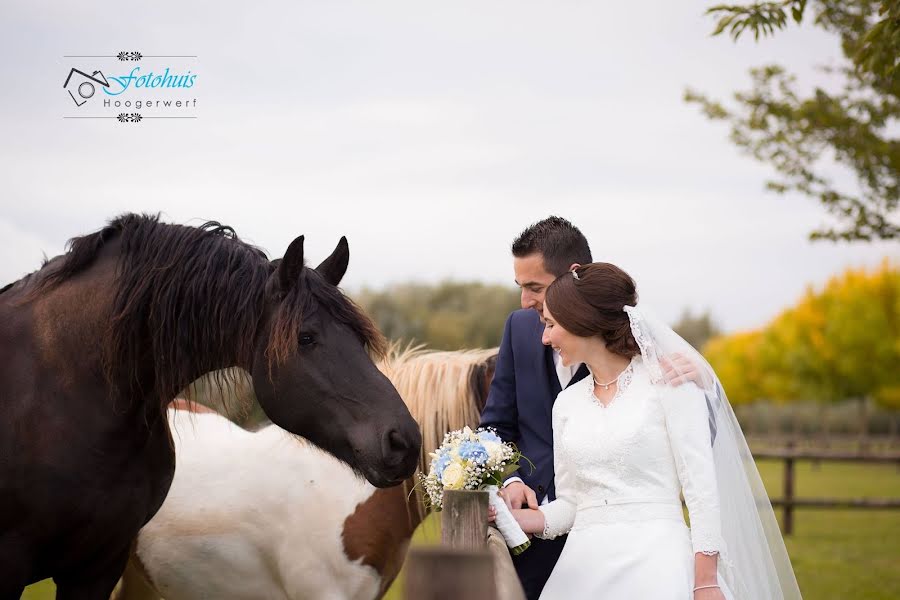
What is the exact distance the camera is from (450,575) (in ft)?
5.07

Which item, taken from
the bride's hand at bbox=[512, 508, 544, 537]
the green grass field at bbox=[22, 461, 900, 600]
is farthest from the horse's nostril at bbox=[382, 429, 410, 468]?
the green grass field at bbox=[22, 461, 900, 600]

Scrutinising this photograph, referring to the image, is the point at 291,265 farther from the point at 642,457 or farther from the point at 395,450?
the point at 642,457

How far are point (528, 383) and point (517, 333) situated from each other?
0.82 ft

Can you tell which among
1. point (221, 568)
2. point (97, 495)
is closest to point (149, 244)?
point (97, 495)

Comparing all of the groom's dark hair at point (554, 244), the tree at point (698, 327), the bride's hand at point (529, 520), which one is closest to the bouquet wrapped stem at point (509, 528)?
the bride's hand at point (529, 520)

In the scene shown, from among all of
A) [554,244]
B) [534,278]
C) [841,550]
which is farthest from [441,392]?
[841,550]

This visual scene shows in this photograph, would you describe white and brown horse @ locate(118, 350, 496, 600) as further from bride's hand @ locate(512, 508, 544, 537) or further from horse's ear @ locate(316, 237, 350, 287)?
bride's hand @ locate(512, 508, 544, 537)

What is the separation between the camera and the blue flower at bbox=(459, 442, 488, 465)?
285cm

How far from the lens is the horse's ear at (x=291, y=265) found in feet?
10.8

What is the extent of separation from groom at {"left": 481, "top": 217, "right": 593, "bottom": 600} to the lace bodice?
0.39m

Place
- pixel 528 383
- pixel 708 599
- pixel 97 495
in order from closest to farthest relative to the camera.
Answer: pixel 708 599, pixel 97 495, pixel 528 383

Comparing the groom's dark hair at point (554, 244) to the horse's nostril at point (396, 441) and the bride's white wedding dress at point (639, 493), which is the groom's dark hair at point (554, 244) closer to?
the bride's white wedding dress at point (639, 493)

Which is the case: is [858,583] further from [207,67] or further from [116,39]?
[116,39]

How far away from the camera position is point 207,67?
643 cm
